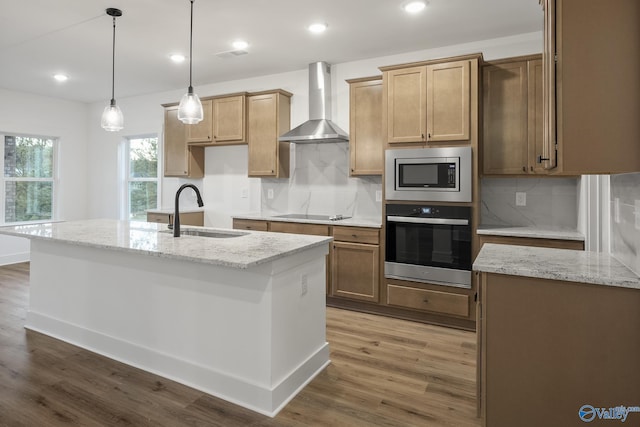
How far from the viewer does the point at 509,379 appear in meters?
1.72

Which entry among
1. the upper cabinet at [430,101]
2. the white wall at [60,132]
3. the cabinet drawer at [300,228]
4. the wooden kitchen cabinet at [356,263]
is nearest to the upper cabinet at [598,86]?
the upper cabinet at [430,101]

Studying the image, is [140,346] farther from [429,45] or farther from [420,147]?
[429,45]

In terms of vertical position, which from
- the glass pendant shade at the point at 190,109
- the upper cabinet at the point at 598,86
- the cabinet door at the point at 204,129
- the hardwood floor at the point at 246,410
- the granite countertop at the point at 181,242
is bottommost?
the hardwood floor at the point at 246,410

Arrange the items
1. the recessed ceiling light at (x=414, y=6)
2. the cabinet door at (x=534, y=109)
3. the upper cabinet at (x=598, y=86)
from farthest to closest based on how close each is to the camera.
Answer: the cabinet door at (x=534, y=109) → the recessed ceiling light at (x=414, y=6) → the upper cabinet at (x=598, y=86)

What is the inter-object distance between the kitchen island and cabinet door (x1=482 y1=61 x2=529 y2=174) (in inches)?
75.3

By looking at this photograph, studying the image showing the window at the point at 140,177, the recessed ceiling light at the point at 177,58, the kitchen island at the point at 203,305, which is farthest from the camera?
the window at the point at 140,177

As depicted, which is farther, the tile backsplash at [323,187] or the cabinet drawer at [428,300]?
the tile backsplash at [323,187]

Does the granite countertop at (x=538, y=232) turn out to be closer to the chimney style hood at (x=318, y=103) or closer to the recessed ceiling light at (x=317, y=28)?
the chimney style hood at (x=318, y=103)

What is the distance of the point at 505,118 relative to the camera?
3.43 meters

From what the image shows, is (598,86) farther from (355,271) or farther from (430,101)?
(355,271)

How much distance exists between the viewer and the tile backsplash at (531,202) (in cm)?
345

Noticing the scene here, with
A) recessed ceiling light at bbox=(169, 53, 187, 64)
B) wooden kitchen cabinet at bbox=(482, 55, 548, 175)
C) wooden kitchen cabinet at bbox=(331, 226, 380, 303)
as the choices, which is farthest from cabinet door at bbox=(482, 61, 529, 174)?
recessed ceiling light at bbox=(169, 53, 187, 64)

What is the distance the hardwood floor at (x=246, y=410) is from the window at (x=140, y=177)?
3219 mm

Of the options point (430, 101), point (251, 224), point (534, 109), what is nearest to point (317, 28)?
point (430, 101)
